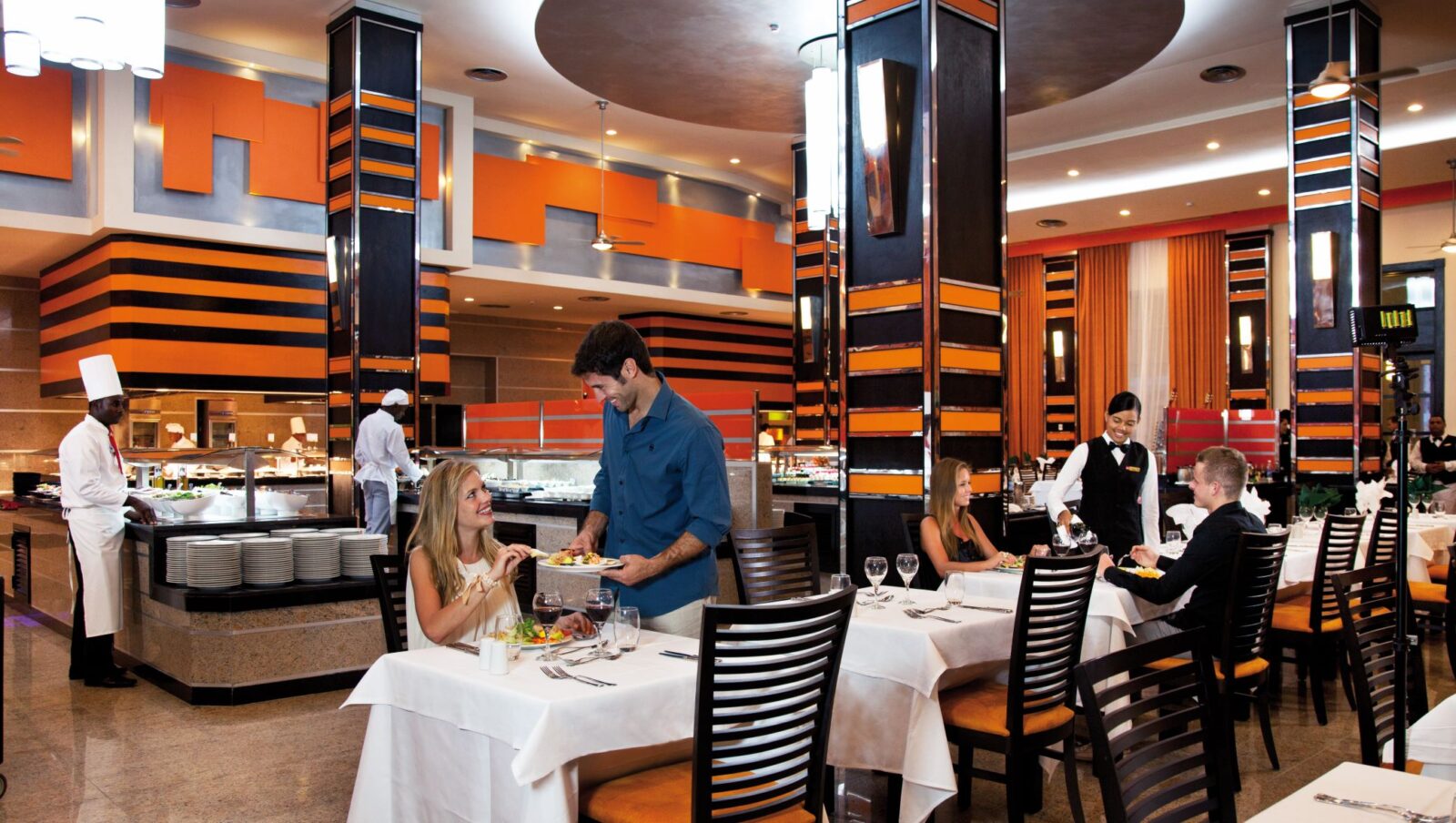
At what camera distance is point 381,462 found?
884 centimetres

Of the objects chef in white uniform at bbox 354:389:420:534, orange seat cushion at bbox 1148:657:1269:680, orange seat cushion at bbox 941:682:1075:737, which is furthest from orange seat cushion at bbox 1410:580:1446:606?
chef in white uniform at bbox 354:389:420:534

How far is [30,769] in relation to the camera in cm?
460

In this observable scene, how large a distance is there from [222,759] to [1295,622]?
16.2ft

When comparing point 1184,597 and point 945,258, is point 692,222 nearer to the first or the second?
point 945,258

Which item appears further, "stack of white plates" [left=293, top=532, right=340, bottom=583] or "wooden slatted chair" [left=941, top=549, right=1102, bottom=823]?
"stack of white plates" [left=293, top=532, right=340, bottom=583]

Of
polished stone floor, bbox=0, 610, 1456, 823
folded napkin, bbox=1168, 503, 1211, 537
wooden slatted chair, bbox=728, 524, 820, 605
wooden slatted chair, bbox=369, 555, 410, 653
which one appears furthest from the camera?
folded napkin, bbox=1168, 503, 1211, 537

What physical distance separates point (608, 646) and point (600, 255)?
11.9m

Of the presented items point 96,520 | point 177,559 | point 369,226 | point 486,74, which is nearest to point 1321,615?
point 177,559

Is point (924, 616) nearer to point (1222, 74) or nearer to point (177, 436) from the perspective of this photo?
point (1222, 74)

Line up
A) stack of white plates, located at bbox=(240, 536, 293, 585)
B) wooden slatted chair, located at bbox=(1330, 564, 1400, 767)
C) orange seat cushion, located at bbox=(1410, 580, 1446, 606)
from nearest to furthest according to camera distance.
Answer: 1. wooden slatted chair, located at bbox=(1330, 564, 1400, 767)
2. stack of white plates, located at bbox=(240, 536, 293, 585)
3. orange seat cushion, located at bbox=(1410, 580, 1446, 606)

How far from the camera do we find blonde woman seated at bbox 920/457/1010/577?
4879mm

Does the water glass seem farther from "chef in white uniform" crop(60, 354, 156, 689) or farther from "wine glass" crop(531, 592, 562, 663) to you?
"chef in white uniform" crop(60, 354, 156, 689)

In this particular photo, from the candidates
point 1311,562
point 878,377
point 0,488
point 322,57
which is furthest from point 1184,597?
point 0,488

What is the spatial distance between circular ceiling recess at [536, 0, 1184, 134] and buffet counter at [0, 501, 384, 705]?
4725mm
